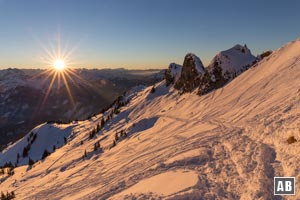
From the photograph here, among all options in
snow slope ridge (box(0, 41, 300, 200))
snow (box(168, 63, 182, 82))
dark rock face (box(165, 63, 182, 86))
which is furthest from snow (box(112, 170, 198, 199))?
snow (box(168, 63, 182, 82))

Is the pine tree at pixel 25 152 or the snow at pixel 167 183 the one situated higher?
the snow at pixel 167 183

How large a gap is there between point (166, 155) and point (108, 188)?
14.8 ft

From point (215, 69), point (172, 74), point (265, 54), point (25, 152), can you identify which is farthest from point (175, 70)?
point (25, 152)

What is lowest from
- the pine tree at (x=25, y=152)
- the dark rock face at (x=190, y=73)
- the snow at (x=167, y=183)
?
the pine tree at (x=25, y=152)

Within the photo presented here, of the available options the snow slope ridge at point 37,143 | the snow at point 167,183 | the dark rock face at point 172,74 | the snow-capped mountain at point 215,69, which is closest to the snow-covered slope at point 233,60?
the snow-capped mountain at point 215,69

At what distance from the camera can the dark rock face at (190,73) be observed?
49.2 m

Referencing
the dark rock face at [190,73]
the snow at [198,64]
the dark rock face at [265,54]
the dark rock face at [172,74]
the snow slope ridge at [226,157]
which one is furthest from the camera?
the dark rock face at [172,74]

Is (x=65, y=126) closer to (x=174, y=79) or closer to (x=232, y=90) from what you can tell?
(x=174, y=79)

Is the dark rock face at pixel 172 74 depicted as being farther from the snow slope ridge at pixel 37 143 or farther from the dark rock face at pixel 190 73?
the snow slope ridge at pixel 37 143

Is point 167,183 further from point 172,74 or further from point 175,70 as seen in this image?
point 175,70

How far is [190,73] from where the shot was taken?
173 feet

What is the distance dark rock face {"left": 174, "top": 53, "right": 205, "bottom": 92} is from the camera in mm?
49219

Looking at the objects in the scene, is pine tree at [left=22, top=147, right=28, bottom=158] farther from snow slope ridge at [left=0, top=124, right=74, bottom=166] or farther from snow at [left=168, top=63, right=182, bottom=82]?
snow at [left=168, top=63, right=182, bottom=82]

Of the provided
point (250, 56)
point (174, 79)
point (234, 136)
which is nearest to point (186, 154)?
point (234, 136)
